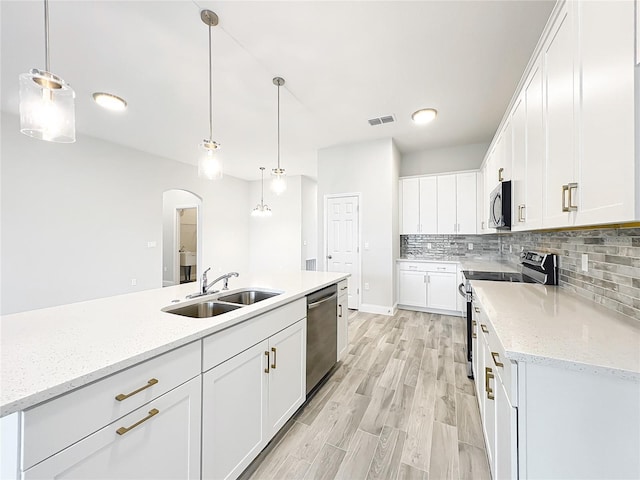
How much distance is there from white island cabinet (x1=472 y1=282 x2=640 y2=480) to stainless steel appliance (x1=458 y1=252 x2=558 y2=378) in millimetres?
1086

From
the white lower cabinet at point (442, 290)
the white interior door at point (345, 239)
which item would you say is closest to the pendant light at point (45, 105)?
the white interior door at point (345, 239)

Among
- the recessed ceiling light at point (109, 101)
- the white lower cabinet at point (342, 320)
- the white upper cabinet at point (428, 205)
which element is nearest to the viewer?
the white lower cabinet at point (342, 320)

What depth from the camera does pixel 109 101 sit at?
3.15 metres

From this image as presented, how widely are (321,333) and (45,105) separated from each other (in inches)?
86.3

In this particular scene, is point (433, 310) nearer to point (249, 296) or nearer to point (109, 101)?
point (249, 296)

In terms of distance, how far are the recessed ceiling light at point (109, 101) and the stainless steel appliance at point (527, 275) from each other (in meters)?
4.34

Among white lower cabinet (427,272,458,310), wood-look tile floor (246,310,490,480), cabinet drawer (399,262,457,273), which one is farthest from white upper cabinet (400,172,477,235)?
wood-look tile floor (246,310,490,480)

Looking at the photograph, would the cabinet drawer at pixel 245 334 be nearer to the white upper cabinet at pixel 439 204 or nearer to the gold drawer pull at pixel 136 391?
the gold drawer pull at pixel 136 391

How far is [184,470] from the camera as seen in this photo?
3.54 ft

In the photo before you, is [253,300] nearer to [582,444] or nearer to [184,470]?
[184,470]

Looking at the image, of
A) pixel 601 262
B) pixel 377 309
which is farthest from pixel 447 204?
pixel 601 262

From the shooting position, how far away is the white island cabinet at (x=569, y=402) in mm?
806

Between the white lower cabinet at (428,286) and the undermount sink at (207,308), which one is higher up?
the undermount sink at (207,308)

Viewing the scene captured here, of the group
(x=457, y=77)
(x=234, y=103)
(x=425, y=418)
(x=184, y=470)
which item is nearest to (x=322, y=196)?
(x=234, y=103)
